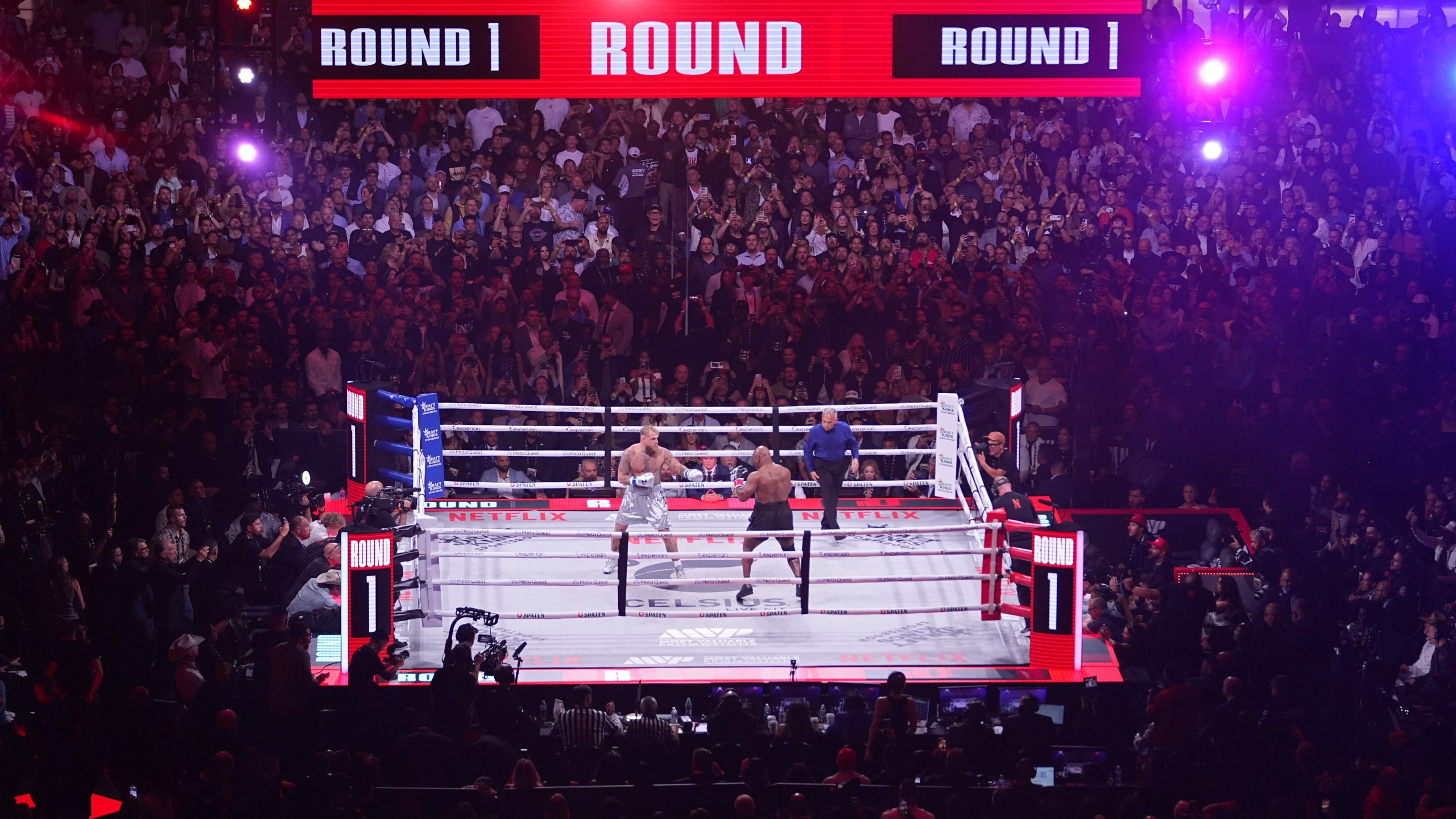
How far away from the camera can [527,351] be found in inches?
573

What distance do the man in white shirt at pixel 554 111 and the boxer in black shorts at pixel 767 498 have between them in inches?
265

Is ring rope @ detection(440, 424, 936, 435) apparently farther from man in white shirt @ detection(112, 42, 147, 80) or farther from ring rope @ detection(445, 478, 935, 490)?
man in white shirt @ detection(112, 42, 147, 80)

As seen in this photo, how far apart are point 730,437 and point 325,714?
529 cm

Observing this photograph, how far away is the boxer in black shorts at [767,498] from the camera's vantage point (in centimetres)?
1145

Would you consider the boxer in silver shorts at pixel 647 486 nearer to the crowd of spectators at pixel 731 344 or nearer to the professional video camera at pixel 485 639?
the professional video camera at pixel 485 639

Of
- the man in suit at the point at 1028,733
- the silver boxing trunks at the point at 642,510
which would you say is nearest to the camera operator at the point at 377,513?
the silver boxing trunks at the point at 642,510

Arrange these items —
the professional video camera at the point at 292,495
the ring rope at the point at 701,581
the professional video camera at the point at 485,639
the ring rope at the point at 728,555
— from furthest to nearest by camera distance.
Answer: the professional video camera at the point at 292,495 → the ring rope at the point at 701,581 → the ring rope at the point at 728,555 → the professional video camera at the point at 485,639

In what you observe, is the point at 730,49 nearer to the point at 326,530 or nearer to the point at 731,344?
the point at 731,344

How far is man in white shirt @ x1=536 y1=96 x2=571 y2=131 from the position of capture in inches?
672

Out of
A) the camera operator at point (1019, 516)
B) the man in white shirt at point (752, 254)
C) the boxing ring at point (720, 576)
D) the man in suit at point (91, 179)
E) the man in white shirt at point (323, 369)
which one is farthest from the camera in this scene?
the man in suit at point (91, 179)

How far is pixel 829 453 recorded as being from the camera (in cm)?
1238

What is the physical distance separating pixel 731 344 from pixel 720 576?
3072 mm

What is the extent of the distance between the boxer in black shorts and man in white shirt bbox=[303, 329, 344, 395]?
181 inches

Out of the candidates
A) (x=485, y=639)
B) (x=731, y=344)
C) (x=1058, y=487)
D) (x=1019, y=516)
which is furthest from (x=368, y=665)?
(x=1058, y=487)
